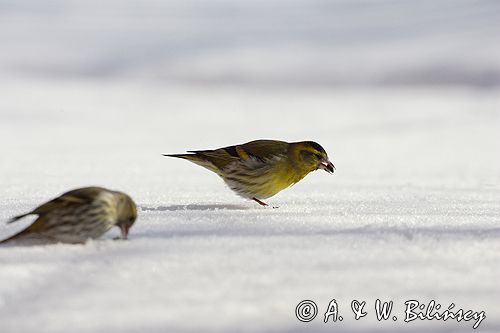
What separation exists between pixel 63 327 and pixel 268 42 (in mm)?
14178

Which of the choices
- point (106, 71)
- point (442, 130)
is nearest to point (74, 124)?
point (106, 71)

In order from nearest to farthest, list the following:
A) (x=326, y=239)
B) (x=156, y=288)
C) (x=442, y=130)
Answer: (x=156, y=288) < (x=326, y=239) < (x=442, y=130)

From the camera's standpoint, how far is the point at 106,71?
1492cm

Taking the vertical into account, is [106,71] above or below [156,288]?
above

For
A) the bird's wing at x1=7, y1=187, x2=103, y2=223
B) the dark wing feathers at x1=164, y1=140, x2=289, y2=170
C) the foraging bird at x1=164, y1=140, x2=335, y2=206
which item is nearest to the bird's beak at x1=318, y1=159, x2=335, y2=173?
the foraging bird at x1=164, y1=140, x2=335, y2=206

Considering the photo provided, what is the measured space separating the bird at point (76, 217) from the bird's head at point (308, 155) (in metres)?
1.77

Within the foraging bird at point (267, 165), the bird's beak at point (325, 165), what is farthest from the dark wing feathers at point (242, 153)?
the bird's beak at point (325, 165)

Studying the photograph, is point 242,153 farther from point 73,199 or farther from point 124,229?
point 73,199

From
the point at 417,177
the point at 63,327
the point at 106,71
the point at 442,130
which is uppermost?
the point at 106,71

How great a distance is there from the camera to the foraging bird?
4.77m

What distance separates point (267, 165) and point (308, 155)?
275 millimetres

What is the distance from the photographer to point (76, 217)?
320 cm

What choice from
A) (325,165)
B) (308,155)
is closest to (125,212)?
(308,155)

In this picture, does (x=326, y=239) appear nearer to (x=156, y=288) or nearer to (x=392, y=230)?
(x=392, y=230)
